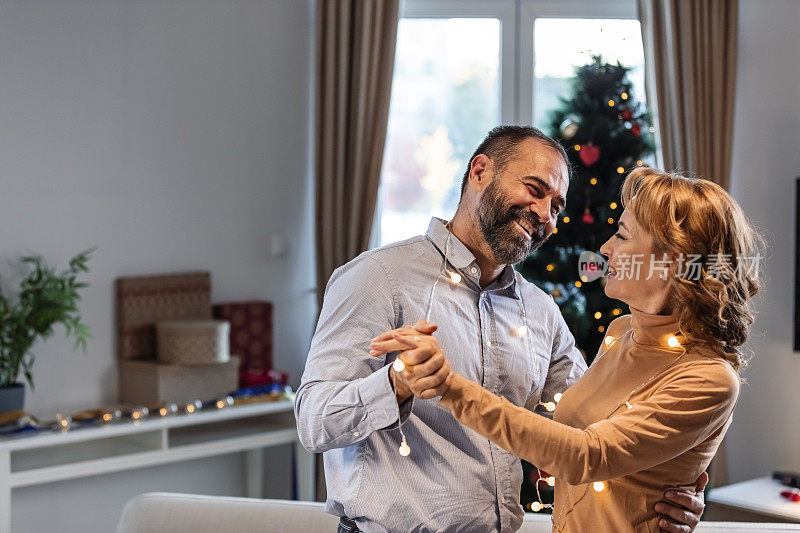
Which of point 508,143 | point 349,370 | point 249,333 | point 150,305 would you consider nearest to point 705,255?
point 508,143

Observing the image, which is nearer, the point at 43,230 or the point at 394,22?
the point at 43,230

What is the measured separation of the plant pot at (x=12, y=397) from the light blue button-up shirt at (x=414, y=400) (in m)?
1.81

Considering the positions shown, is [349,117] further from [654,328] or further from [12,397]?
[654,328]

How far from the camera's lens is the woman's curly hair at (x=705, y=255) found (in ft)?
4.77

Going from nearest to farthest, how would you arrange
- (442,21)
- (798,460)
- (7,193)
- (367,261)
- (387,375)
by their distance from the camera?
(387,375)
(367,261)
(7,193)
(798,460)
(442,21)

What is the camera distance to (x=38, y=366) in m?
3.56

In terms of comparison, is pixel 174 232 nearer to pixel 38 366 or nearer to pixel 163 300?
pixel 163 300

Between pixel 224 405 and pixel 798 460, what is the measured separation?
102 inches

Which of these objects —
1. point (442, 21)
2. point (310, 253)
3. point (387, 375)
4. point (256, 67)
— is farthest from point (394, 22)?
point (387, 375)

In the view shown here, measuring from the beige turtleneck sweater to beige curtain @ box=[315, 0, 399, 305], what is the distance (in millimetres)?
2806

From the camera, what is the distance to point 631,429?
1.41m

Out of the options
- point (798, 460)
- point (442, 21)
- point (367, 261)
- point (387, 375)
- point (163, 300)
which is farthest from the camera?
point (442, 21)

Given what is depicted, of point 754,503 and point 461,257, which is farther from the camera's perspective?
point 754,503

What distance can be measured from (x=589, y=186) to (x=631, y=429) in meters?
2.58
